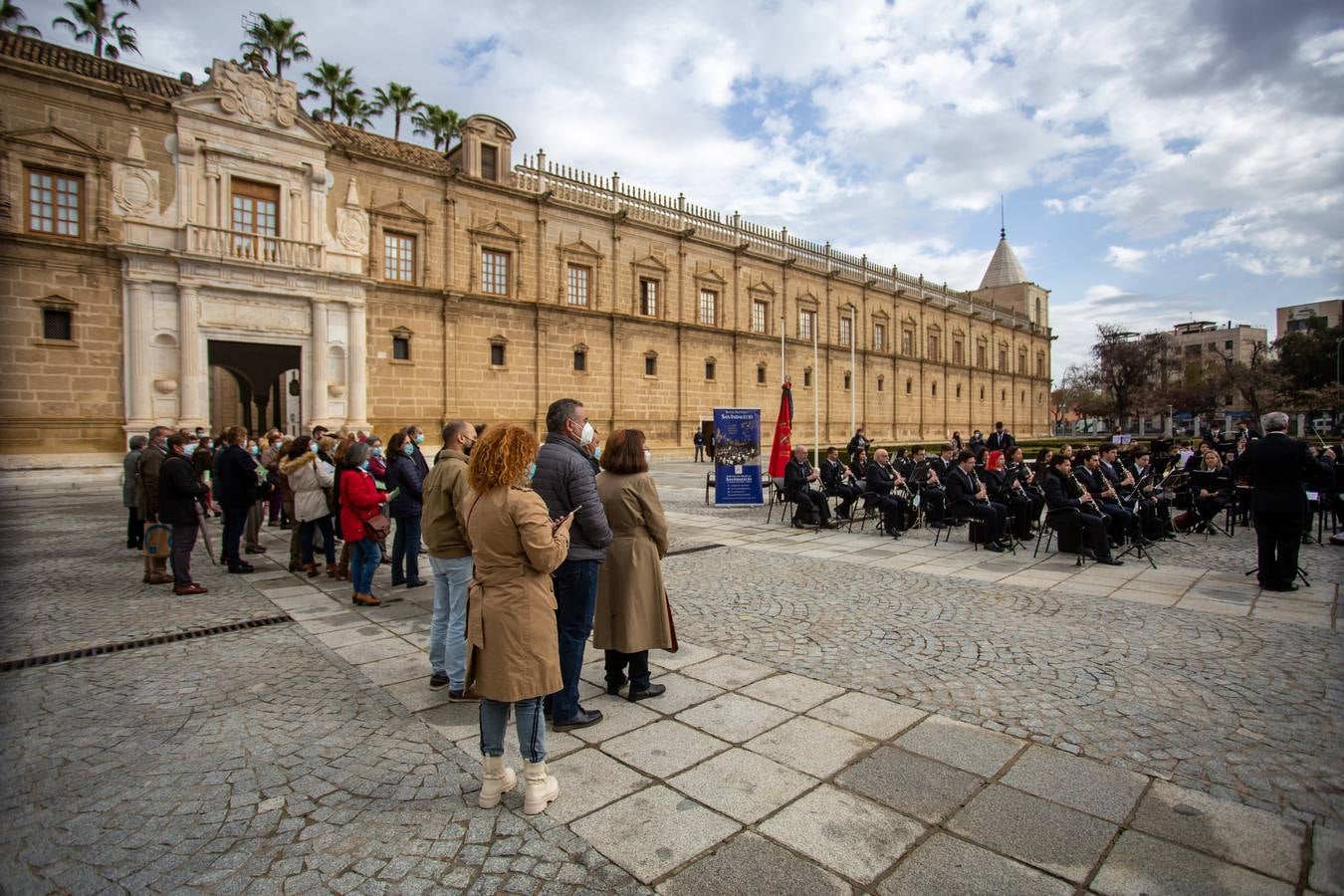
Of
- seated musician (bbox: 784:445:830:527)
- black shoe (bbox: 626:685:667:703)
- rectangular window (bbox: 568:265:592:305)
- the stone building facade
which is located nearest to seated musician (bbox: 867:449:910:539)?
seated musician (bbox: 784:445:830:527)

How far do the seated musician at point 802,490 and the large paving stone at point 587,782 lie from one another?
8746mm

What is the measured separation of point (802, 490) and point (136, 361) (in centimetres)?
1911

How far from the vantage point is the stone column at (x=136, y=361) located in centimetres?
1900

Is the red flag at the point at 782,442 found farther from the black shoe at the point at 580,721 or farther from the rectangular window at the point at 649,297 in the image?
the rectangular window at the point at 649,297

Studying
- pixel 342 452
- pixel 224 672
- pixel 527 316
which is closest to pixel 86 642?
pixel 224 672

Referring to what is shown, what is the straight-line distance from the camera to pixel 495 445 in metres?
3.24

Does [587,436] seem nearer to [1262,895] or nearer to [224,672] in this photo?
[224,672]

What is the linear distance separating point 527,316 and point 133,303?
41.7ft

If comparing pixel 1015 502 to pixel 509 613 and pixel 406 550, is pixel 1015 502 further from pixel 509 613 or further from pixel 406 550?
pixel 509 613

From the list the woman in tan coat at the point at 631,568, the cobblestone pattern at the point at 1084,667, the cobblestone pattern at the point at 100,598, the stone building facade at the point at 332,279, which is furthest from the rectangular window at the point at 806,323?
the woman in tan coat at the point at 631,568

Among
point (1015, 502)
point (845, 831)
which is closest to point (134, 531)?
point (845, 831)

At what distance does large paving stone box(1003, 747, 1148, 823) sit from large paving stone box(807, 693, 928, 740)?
2.17 feet

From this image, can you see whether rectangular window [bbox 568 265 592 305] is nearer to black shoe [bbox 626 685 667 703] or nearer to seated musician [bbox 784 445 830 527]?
seated musician [bbox 784 445 830 527]

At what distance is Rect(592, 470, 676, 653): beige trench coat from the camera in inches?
170
